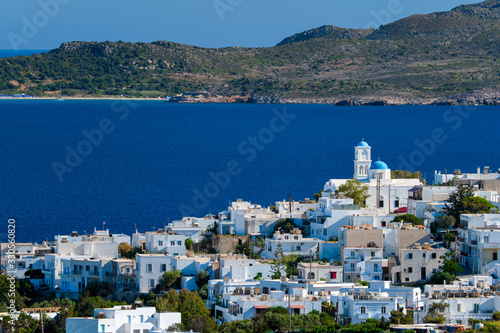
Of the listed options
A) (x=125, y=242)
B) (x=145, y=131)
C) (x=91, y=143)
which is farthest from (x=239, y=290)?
(x=145, y=131)

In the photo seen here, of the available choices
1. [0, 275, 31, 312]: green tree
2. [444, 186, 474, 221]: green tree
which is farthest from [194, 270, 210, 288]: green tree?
[444, 186, 474, 221]: green tree

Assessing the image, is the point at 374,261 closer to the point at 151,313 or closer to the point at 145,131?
the point at 151,313

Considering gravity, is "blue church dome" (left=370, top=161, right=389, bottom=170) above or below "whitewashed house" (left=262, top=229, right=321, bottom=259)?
above

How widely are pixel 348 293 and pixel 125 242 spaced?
13.2 metres

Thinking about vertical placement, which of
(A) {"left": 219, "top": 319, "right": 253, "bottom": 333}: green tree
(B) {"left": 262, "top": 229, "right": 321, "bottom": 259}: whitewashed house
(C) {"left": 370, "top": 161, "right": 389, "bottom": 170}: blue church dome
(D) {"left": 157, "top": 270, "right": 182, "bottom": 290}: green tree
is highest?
(C) {"left": 370, "top": 161, "right": 389, "bottom": 170}: blue church dome

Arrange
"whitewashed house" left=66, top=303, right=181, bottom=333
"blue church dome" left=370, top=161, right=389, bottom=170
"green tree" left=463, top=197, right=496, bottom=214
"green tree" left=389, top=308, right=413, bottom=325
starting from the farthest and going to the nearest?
"blue church dome" left=370, top=161, right=389, bottom=170
"green tree" left=463, top=197, right=496, bottom=214
"green tree" left=389, top=308, right=413, bottom=325
"whitewashed house" left=66, top=303, right=181, bottom=333

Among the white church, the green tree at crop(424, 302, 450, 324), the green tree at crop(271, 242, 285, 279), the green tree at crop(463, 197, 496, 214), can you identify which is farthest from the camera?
the white church

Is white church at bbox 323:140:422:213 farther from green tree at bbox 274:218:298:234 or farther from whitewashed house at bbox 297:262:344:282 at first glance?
whitewashed house at bbox 297:262:344:282

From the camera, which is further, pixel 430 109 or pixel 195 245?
pixel 430 109

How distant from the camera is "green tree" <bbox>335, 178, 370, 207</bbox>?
152 feet

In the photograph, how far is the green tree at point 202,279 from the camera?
124ft

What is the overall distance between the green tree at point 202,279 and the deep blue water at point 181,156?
52.8 ft

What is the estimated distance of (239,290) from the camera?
3494cm

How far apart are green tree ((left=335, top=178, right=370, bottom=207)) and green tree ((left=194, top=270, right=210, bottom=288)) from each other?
9.56 meters
